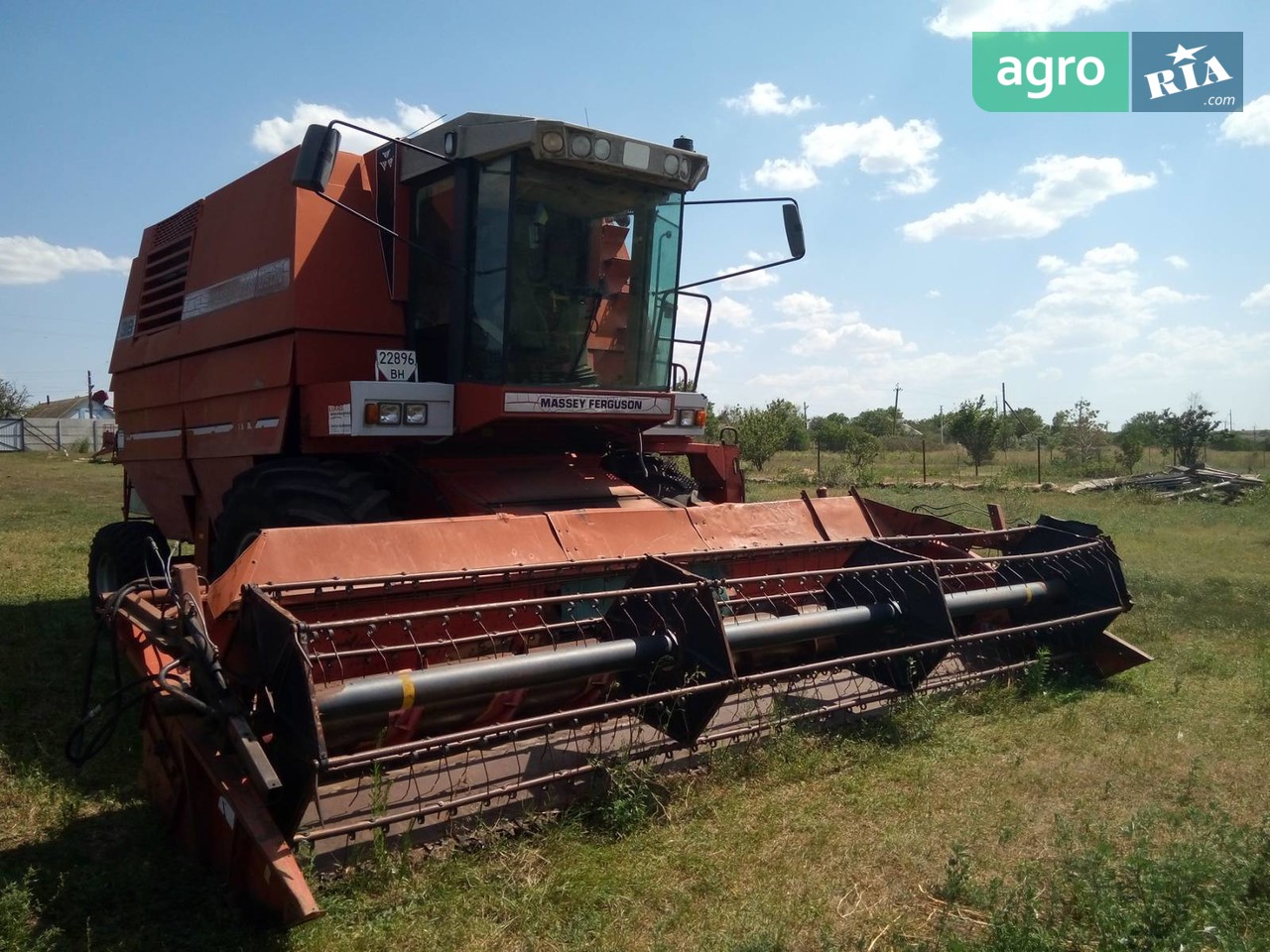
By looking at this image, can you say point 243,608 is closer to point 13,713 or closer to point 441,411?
point 441,411

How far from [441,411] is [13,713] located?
2.63 m

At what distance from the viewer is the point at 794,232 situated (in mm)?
5359

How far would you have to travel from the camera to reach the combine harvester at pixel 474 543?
3.05 m

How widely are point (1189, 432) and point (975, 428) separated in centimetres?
584

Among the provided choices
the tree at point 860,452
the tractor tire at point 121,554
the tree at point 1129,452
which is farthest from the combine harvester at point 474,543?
the tree at point 1129,452

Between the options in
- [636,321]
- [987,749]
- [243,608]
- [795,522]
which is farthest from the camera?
[636,321]

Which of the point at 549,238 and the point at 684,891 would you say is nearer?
the point at 684,891

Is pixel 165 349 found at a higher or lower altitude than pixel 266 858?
higher

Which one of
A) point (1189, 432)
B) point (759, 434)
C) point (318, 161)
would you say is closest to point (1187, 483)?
point (1189, 432)

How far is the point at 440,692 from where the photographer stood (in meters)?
3.00

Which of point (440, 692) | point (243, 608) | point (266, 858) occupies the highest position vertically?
point (243, 608)

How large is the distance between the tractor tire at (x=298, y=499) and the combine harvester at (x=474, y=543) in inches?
0.8

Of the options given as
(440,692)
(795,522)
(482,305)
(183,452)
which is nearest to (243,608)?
(440,692)

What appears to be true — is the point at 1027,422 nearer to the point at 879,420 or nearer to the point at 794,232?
the point at 879,420
